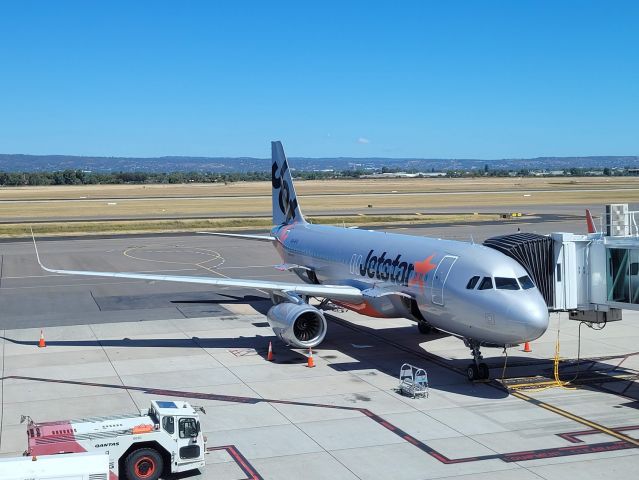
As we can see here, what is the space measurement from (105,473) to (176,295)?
98.8ft

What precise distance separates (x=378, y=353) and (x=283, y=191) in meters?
15.6

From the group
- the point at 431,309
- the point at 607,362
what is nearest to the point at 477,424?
the point at 431,309

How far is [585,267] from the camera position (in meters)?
25.1

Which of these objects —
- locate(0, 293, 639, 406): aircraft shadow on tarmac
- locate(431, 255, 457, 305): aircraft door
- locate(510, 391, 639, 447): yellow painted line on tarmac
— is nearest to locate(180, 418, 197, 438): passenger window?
locate(0, 293, 639, 406): aircraft shadow on tarmac

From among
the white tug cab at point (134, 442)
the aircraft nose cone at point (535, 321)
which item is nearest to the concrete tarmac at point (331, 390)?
the white tug cab at point (134, 442)

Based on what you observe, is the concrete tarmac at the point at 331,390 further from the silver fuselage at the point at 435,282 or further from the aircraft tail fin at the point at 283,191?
the aircraft tail fin at the point at 283,191

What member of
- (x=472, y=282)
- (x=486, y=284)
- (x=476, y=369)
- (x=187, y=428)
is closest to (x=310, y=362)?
(x=476, y=369)

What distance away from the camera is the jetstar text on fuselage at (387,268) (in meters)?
27.6

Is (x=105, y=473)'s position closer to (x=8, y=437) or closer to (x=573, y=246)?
(x=8, y=437)

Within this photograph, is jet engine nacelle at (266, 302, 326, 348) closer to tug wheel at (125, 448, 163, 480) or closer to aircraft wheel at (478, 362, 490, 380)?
aircraft wheel at (478, 362, 490, 380)

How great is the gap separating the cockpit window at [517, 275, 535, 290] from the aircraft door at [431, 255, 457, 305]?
8.26ft

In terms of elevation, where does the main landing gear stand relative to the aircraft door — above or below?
below

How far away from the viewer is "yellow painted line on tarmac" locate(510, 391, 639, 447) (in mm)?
19372

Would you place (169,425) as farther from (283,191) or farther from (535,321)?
(283,191)
